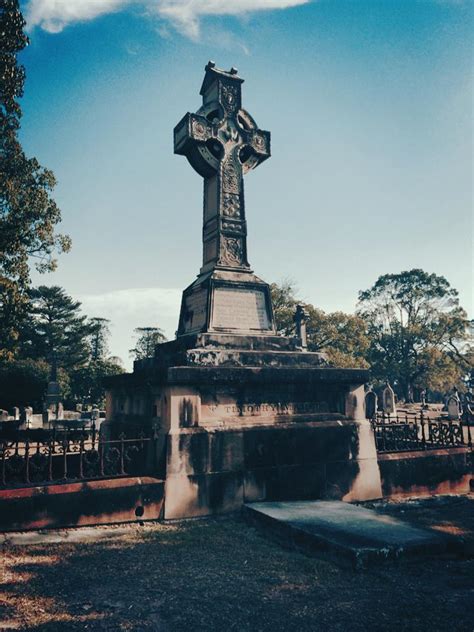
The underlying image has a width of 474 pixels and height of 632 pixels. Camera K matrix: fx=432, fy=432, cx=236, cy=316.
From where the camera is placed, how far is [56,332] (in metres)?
54.7

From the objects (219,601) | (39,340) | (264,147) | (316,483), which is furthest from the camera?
(39,340)

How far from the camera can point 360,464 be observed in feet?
22.6

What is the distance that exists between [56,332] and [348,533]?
55566mm

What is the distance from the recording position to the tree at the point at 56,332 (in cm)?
5362

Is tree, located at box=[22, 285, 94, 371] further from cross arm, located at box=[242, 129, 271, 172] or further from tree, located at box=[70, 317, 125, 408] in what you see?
cross arm, located at box=[242, 129, 271, 172]

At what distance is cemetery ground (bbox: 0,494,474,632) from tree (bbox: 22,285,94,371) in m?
52.3

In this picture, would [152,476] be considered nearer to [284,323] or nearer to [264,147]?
[264,147]

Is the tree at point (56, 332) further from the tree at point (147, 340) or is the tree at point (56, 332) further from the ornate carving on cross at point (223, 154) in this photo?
the ornate carving on cross at point (223, 154)

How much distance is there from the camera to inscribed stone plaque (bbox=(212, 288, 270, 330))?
24.9ft

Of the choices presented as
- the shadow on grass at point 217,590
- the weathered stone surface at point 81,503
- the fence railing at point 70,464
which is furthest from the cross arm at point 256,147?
the shadow on grass at point 217,590

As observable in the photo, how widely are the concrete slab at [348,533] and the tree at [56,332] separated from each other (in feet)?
171

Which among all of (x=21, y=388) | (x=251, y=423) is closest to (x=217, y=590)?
(x=251, y=423)

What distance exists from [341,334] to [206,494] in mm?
31341

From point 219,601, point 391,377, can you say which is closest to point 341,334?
point 391,377
